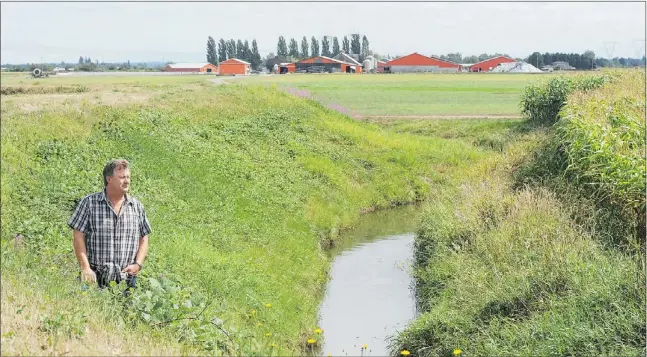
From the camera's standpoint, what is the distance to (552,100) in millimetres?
29438

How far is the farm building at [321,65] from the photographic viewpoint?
4221 inches

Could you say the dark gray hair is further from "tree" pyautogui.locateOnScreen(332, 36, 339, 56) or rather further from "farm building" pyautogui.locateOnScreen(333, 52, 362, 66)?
"tree" pyautogui.locateOnScreen(332, 36, 339, 56)

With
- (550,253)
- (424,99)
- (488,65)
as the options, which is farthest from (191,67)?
(550,253)

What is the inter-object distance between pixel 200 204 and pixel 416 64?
109 meters

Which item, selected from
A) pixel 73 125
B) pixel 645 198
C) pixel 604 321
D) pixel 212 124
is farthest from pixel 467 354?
pixel 212 124

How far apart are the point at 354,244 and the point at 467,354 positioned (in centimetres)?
865

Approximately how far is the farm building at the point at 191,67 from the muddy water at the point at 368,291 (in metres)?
89.8

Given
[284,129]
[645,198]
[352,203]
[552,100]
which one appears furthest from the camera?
[552,100]

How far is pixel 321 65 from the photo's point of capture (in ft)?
355

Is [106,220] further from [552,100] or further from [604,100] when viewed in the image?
[552,100]

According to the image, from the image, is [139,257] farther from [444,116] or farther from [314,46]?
[314,46]

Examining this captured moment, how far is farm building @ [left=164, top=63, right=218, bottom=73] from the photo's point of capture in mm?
104625

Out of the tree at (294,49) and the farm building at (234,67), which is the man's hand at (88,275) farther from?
the tree at (294,49)

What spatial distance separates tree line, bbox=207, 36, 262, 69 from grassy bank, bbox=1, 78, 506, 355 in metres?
88.0
